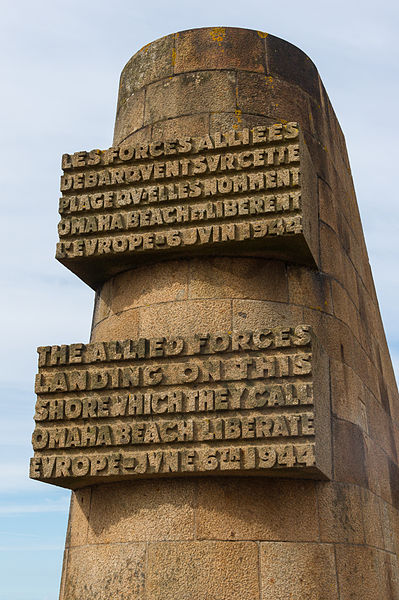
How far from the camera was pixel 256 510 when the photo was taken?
529 centimetres

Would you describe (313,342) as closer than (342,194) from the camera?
Yes

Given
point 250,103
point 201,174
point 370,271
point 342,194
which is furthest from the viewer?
point 370,271

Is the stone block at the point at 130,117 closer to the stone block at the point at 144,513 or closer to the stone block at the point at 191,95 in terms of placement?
the stone block at the point at 191,95

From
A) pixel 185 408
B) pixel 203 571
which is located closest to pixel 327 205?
pixel 185 408

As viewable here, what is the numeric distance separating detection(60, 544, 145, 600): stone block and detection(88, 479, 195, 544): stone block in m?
0.08

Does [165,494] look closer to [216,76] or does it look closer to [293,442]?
[293,442]

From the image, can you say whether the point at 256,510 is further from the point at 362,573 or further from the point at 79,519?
the point at 79,519

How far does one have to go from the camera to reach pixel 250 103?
6.88 m

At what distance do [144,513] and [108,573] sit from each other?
0.55 metres

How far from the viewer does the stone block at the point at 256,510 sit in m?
5.23

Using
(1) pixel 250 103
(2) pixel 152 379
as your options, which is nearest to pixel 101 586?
(2) pixel 152 379

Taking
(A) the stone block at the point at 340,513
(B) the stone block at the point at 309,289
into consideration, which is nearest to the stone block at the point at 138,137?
(B) the stone block at the point at 309,289

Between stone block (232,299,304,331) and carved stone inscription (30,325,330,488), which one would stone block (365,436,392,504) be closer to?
carved stone inscription (30,325,330,488)

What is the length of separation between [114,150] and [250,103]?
1.50m
